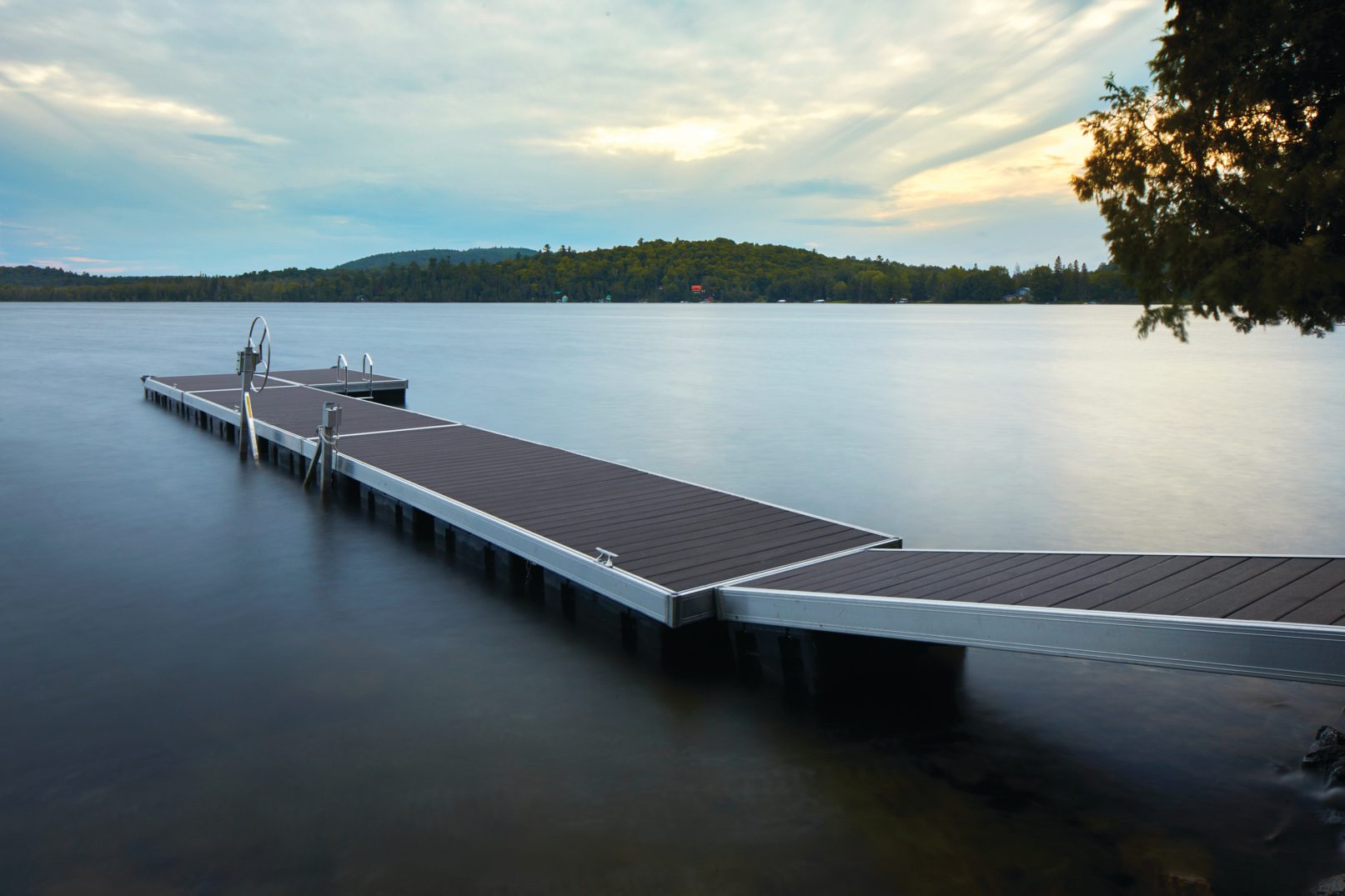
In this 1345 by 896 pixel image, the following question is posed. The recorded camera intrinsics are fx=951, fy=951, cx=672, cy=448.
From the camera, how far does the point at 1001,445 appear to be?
16188 mm

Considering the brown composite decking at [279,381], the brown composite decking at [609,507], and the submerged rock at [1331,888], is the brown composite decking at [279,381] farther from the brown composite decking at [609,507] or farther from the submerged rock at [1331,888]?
the submerged rock at [1331,888]

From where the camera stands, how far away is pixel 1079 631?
13.6ft

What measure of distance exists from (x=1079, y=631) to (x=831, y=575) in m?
1.72

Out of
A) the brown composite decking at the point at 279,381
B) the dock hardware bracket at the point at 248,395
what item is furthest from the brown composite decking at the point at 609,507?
the brown composite decking at the point at 279,381

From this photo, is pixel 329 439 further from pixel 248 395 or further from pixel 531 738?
pixel 531 738

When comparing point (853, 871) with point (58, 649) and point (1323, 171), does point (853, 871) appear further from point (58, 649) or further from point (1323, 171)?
point (58, 649)

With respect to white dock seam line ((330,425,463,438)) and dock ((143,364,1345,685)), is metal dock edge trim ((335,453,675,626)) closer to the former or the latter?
dock ((143,364,1345,685))

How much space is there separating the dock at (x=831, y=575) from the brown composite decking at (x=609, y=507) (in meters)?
0.02

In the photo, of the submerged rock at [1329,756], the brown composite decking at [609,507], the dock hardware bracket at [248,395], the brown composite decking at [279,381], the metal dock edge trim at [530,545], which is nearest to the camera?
the submerged rock at [1329,756]

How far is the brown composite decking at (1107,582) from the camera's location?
3998 mm

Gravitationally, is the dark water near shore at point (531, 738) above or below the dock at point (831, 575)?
below

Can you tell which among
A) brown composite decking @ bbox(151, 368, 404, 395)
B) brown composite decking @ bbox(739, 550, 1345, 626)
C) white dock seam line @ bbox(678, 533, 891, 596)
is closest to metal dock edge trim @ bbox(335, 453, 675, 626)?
white dock seam line @ bbox(678, 533, 891, 596)

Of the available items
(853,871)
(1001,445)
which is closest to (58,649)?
(853,871)

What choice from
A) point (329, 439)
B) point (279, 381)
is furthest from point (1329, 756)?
point (279, 381)
